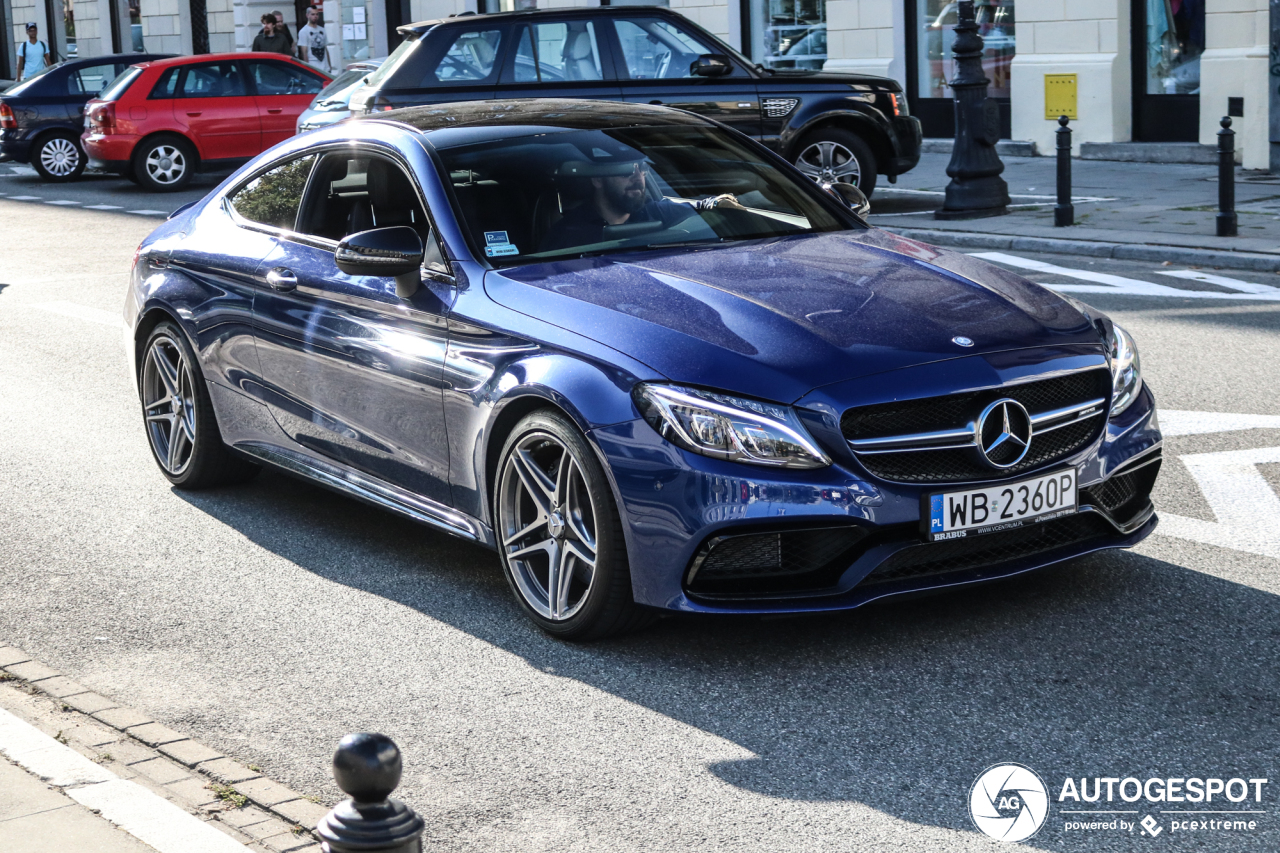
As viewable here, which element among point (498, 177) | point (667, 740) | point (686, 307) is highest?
point (498, 177)

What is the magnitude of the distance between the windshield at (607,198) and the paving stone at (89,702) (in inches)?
70.0

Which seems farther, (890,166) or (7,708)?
(890,166)

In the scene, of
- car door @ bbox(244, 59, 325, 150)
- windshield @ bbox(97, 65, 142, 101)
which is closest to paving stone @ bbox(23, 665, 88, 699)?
car door @ bbox(244, 59, 325, 150)

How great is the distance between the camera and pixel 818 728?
14.3 ft

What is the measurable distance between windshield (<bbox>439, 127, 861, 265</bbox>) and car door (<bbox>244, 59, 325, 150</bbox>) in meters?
16.5

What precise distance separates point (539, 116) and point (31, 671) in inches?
102

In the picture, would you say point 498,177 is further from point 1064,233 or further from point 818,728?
point 1064,233

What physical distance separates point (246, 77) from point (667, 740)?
18933mm

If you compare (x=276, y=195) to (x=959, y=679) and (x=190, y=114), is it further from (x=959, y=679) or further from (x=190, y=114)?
(x=190, y=114)

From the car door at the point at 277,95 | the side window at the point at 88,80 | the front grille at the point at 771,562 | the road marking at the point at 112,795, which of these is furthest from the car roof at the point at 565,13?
the road marking at the point at 112,795

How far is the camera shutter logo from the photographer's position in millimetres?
3736

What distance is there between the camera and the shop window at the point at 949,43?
21.0 meters

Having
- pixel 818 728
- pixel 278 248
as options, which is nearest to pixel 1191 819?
pixel 818 728

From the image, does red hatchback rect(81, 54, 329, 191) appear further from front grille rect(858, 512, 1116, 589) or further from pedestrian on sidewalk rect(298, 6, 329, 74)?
front grille rect(858, 512, 1116, 589)
